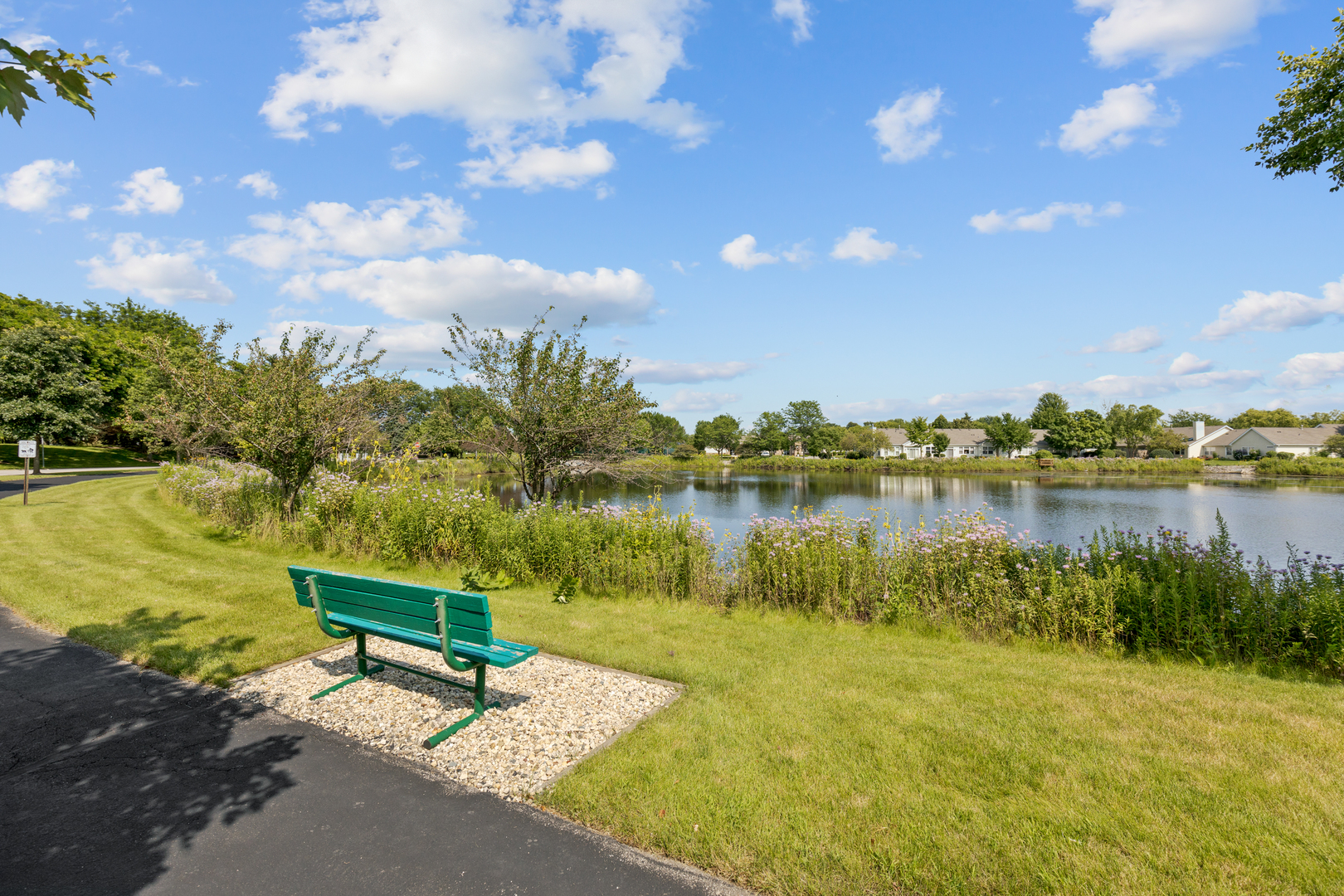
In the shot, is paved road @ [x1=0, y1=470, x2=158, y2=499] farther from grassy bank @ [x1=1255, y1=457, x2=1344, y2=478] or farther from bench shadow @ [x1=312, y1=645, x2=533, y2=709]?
grassy bank @ [x1=1255, y1=457, x2=1344, y2=478]

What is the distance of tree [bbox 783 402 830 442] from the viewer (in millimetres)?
104369

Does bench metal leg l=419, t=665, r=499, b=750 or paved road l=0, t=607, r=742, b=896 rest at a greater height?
bench metal leg l=419, t=665, r=499, b=750

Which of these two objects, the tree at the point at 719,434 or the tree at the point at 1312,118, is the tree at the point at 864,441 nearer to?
the tree at the point at 719,434

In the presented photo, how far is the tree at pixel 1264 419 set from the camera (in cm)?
10212

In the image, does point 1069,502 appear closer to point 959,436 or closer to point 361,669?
point 361,669

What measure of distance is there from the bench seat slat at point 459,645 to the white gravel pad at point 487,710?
472 mm

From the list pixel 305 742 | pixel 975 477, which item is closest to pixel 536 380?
pixel 305 742

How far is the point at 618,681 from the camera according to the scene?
522 centimetres

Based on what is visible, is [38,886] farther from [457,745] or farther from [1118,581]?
[1118,581]

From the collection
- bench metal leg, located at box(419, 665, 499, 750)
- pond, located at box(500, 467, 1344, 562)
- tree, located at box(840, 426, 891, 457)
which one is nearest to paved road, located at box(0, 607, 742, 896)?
bench metal leg, located at box(419, 665, 499, 750)

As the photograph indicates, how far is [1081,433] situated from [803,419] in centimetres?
4085

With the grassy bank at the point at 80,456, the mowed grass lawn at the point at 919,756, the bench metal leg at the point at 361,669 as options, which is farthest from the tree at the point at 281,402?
the grassy bank at the point at 80,456

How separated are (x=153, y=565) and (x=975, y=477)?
65.5 meters

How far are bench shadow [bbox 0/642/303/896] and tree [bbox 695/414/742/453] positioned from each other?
4346 inches
